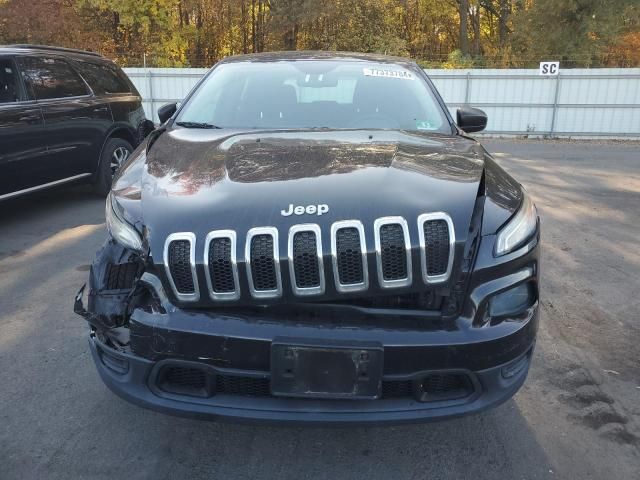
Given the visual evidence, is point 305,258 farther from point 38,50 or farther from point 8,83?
point 38,50

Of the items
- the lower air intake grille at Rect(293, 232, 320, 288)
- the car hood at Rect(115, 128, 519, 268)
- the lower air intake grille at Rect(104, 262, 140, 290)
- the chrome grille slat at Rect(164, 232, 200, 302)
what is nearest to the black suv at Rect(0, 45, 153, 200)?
the car hood at Rect(115, 128, 519, 268)

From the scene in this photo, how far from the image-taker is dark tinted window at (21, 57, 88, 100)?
5614 mm

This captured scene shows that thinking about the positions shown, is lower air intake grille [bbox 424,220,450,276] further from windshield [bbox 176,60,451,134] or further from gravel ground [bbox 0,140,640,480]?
windshield [bbox 176,60,451,134]

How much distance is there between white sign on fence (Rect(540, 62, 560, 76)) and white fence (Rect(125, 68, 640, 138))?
0.18m

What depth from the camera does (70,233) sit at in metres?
5.58

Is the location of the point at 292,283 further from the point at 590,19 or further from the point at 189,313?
the point at 590,19

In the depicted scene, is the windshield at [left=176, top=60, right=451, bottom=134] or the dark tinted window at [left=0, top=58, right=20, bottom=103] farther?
the dark tinted window at [left=0, top=58, right=20, bottom=103]

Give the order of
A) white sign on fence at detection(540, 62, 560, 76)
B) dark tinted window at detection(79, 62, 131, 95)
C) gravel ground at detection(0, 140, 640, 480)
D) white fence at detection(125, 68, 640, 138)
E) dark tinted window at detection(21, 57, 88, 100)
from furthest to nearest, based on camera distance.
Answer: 1. white fence at detection(125, 68, 640, 138)
2. white sign on fence at detection(540, 62, 560, 76)
3. dark tinted window at detection(79, 62, 131, 95)
4. dark tinted window at detection(21, 57, 88, 100)
5. gravel ground at detection(0, 140, 640, 480)

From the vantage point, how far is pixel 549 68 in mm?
15977

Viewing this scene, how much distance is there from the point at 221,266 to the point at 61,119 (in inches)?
187

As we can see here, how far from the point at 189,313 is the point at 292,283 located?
394 mm

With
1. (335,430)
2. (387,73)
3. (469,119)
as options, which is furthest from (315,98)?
(335,430)

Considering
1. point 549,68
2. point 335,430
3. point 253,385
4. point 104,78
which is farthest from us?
point 549,68

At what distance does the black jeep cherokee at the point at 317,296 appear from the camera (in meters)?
1.96
